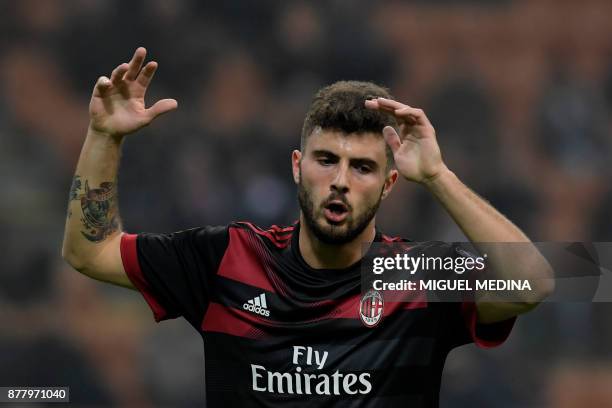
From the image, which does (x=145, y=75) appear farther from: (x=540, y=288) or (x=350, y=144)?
(x=540, y=288)

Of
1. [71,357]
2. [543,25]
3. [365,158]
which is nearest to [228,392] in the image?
[365,158]

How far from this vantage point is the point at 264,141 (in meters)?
10.0

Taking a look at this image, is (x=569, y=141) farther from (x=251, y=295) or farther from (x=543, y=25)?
(x=251, y=295)

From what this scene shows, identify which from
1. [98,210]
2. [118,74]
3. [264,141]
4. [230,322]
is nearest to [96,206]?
[98,210]

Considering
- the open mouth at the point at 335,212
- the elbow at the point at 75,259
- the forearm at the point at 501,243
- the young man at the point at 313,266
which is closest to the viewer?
the forearm at the point at 501,243

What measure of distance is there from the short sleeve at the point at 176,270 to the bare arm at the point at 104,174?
0.06 m

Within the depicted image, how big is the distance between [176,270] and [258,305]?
0.33 metres

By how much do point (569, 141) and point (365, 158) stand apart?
7.47 m

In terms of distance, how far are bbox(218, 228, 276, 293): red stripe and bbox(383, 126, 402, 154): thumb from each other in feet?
2.19

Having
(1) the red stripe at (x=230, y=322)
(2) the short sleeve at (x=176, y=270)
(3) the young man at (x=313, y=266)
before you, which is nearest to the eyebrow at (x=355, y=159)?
(3) the young man at (x=313, y=266)

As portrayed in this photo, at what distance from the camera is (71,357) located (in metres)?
8.01

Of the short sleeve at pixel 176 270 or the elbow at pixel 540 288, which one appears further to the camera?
the short sleeve at pixel 176 270

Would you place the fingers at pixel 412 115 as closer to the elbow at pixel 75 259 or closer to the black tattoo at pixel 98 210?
the black tattoo at pixel 98 210

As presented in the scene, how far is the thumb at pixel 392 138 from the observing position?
3.57 meters
